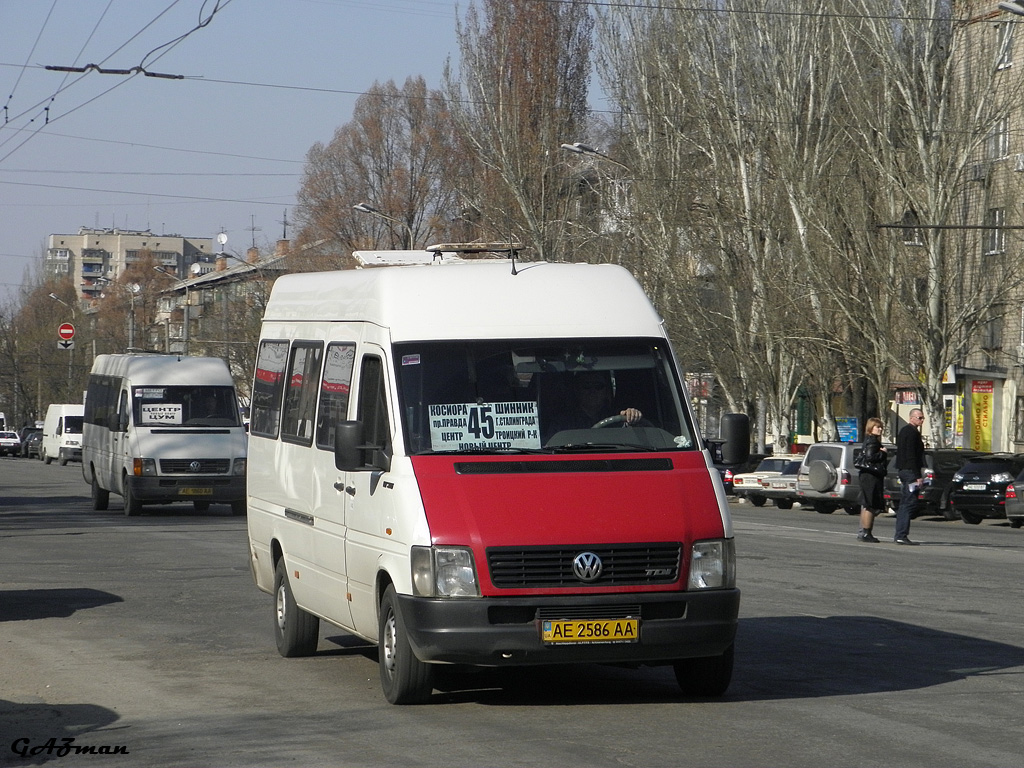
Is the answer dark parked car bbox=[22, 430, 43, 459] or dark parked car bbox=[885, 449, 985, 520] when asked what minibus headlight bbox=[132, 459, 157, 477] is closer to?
dark parked car bbox=[885, 449, 985, 520]

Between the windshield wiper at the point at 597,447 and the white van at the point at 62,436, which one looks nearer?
the windshield wiper at the point at 597,447

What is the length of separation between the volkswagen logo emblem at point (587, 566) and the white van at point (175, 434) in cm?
2025

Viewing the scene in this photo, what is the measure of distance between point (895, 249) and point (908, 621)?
94.5 ft

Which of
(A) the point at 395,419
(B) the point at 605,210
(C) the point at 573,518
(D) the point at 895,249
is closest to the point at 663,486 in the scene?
(C) the point at 573,518

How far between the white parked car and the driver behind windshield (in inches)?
1252

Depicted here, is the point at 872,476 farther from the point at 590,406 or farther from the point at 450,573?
the point at 450,573

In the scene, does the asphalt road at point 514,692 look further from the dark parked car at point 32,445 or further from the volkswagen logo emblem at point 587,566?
the dark parked car at point 32,445

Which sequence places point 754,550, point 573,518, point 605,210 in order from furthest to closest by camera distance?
point 605,210
point 754,550
point 573,518

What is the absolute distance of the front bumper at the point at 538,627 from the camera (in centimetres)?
790

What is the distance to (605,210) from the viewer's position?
49375 mm

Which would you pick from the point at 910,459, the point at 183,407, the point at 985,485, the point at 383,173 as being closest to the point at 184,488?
the point at 183,407

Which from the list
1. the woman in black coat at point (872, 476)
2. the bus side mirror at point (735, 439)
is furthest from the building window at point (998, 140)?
the bus side mirror at point (735, 439)

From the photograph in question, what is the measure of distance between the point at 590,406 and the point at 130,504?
20489 millimetres

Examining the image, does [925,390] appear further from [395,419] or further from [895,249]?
[395,419]
